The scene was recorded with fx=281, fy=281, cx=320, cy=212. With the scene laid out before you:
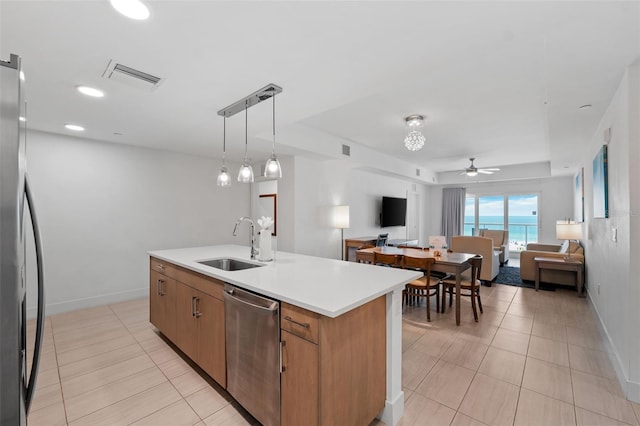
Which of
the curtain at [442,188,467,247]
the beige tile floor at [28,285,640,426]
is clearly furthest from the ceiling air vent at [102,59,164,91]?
the curtain at [442,188,467,247]

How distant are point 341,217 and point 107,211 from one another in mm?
3715

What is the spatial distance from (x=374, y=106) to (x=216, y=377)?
125 inches

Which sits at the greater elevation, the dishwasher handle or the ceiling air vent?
the ceiling air vent

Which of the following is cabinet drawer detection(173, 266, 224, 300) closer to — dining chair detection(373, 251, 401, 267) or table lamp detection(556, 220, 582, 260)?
dining chair detection(373, 251, 401, 267)

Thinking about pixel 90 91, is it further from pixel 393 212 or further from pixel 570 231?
pixel 570 231

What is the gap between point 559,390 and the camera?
2.12 metres

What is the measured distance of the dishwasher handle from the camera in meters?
1.60

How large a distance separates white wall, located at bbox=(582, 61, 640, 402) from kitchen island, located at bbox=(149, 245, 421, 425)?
1.61 meters

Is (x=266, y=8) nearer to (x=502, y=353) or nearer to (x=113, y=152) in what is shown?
(x=502, y=353)

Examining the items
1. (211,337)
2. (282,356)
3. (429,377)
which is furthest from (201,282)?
(429,377)

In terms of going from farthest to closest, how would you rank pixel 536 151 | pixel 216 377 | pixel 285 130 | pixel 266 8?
pixel 536 151, pixel 285 130, pixel 216 377, pixel 266 8

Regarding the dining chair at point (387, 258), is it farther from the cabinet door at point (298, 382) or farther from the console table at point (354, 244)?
the cabinet door at point (298, 382)

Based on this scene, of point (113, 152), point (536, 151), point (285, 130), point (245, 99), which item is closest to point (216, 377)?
point (245, 99)

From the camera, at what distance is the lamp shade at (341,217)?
533cm
